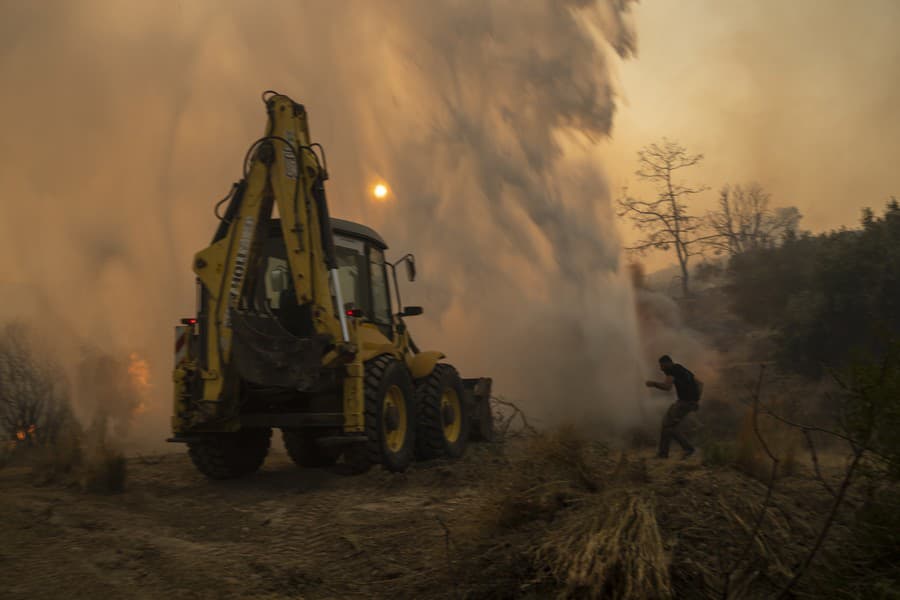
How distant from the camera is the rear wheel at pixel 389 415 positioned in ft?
26.6

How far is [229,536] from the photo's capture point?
5910 mm

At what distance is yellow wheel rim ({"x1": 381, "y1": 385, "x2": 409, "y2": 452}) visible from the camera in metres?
8.56

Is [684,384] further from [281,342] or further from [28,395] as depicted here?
[28,395]

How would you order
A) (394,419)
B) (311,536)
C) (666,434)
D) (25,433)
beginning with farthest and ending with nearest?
(25,433)
(666,434)
(394,419)
(311,536)

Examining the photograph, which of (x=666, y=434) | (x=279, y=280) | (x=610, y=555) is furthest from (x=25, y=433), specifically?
(x=610, y=555)

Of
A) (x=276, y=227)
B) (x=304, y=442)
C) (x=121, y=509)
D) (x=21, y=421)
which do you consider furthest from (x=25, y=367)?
(x=121, y=509)

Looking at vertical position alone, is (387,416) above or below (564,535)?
above

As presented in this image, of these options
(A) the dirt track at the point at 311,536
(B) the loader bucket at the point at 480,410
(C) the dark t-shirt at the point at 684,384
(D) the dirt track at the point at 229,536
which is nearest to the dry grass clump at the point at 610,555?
(A) the dirt track at the point at 311,536

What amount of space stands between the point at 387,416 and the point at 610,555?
525 centimetres

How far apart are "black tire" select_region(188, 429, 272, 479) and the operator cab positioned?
1570mm

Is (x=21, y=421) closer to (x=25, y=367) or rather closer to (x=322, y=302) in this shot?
(x=25, y=367)

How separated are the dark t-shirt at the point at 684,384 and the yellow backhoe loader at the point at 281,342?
4.37 metres

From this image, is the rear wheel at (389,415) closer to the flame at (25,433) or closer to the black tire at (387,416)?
the black tire at (387,416)

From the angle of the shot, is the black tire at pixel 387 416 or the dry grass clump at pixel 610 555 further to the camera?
the black tire at pixel 387 416
